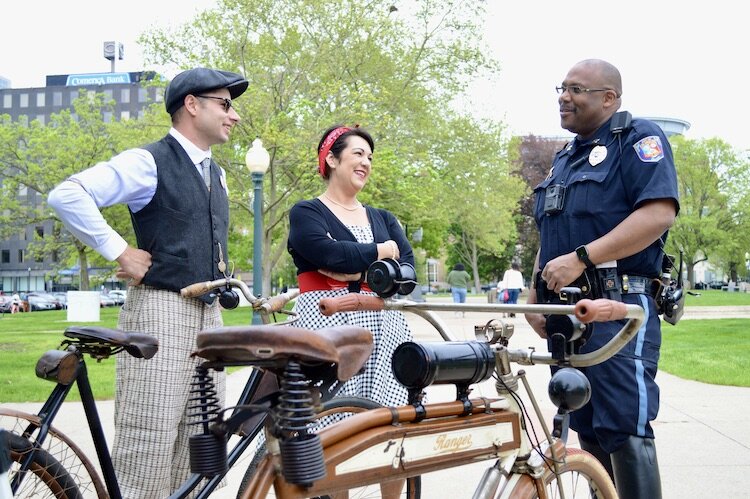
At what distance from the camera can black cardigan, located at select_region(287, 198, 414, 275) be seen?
11.1ft

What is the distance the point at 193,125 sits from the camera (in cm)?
336

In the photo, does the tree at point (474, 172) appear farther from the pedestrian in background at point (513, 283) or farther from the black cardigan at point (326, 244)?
the black cardigan at point (326, 244)

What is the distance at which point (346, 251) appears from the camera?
11.1ft

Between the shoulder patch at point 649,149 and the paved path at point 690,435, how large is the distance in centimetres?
237

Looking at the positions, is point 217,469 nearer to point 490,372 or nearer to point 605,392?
point 490,372

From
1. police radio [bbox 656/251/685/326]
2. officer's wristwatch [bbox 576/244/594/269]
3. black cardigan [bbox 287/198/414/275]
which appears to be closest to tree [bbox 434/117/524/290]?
black cardigan [bbox 287/198/414/275]

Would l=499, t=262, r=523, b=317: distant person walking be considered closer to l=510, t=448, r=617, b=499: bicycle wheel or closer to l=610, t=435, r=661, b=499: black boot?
l=610, t=435, r=661, b=499: black boot

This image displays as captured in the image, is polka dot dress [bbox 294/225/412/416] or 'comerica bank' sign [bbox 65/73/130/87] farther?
'comerica bank' sign [bbox 65/73/130/87]

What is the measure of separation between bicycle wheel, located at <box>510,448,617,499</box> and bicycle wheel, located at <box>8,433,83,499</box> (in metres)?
1.55

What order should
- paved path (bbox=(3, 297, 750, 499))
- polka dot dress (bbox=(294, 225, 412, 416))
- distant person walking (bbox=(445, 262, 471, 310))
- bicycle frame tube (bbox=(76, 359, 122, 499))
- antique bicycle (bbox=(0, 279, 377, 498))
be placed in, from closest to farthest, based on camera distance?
antique bicycle (bbox=(0, 279, 377, 498)) → bicycle frame tube (bbox=(76, 359, 122, 499)) → polka dot dress (bbox=(294, 225, 412, 416)) → paved path (bbox=(3, 297, 750, 499)) → distant person walking (bbox=(445, 262, 471, 310))

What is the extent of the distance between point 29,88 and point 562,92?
4226 inches

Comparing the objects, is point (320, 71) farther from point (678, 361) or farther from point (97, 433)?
point (97, 433)

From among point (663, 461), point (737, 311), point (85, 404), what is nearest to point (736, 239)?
point (737, 311)

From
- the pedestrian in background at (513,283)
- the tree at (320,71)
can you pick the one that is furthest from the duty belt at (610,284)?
the pedestrian in background at (513,283)
